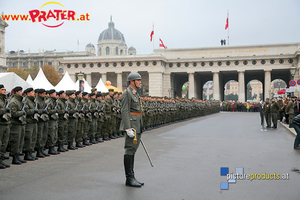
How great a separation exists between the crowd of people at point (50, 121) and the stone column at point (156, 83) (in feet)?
160

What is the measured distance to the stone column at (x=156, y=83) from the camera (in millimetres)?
64375

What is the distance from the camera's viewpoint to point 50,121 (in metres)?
9.99

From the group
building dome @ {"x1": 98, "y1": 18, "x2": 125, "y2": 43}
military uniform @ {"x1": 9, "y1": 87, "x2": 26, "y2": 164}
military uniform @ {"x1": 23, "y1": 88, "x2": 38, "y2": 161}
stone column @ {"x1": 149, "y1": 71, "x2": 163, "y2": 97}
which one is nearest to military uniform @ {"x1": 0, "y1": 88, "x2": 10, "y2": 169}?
military uniform @ {"x1": 9, "y1": 87, "x2": 26, "y2": 164}

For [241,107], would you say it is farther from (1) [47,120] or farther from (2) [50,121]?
(1) [47,120]

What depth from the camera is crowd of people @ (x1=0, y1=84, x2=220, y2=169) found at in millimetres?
8398

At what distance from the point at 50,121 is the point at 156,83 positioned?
5507cm

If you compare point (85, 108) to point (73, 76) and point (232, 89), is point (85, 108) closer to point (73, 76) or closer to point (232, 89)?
point (73, 76)

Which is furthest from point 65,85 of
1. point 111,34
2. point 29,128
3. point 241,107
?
point 111,34

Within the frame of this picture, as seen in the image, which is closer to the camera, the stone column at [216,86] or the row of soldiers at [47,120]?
the row of soldiers at [47,120]

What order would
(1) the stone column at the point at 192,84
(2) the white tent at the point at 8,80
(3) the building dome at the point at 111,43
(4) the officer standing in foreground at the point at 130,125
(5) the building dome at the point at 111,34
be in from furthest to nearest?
(5) the building dome at the point at 111,34, (3) the building dome at the point at 111,43, (1) the stone column at the point at 192,84, (2) the white tent at the point at 8,80, (4) the officer standing in foreground at the point at 130,125

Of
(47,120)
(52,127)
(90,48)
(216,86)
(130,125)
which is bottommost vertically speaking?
(52,127)

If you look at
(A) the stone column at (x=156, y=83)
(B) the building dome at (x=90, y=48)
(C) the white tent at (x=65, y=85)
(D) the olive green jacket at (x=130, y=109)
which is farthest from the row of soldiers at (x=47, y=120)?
(B) the building dome at (x=90, y=48)

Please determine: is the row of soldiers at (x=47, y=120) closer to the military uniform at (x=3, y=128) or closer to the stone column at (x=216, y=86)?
the military uniform at (x=3, y=128)

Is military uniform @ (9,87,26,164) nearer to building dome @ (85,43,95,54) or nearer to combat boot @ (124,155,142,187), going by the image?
combat boot @ (124,155,142,187)
